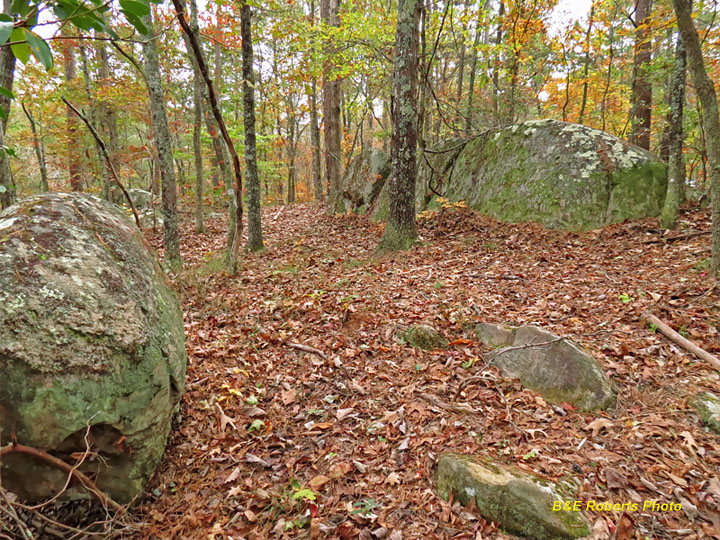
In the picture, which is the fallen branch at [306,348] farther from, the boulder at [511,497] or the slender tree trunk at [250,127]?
the slender tree trunk at [250,127]

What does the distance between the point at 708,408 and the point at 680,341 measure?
2.88ft

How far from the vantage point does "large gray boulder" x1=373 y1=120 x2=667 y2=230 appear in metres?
6.98

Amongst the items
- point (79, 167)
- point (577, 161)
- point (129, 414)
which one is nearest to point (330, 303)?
point (129, 414)

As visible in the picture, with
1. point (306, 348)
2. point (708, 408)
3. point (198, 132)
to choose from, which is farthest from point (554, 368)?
point (198, 132)

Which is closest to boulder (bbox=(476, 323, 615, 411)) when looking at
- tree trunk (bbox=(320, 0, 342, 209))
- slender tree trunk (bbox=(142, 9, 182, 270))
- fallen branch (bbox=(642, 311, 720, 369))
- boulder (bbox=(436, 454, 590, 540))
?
fallen branch (bbox=(642, 311, 720, 369))

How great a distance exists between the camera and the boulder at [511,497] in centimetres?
222

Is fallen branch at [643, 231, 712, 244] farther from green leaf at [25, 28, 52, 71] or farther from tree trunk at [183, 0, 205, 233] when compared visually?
tree trunk at [183, 0, 205, 233]

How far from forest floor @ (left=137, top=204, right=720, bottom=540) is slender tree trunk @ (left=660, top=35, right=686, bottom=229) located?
12.9 inches

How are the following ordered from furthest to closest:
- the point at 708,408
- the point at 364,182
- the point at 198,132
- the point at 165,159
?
1. the point at 364,182
2. the point at 198,132
3. the point at 165,159
4. the point at 708,408

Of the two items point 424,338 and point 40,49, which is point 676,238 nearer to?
point 424,338

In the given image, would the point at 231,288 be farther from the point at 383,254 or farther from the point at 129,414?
the point at 129,414

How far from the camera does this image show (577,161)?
7.50 m

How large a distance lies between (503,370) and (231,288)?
471cm

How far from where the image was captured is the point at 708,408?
116 inches
